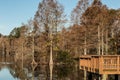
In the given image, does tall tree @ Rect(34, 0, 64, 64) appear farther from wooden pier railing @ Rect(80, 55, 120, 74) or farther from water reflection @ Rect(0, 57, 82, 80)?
wooden pier railing @ Rect(80, 55, 120, 74)

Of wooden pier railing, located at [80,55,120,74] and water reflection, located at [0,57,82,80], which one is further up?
wooden pier railing, located at [80,55,120,74]

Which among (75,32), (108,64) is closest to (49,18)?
(75,32)

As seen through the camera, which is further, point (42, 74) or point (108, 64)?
point (42, 74)

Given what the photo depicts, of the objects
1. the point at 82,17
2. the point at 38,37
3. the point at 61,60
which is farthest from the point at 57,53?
the point at 82,17

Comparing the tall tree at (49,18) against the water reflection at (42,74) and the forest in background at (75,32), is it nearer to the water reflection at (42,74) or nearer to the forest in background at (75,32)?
the forest in background at (75,32)

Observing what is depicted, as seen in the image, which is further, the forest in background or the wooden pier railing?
the forest in background

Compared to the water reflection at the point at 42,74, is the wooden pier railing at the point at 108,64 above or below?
above

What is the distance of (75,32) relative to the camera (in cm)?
5603

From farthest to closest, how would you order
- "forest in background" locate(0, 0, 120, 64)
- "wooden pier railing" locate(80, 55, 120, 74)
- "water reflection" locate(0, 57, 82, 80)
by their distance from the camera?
"forest in background" locate(0, 0, 120, 64)
"water reflection" locate(0, 57, 82, 80)
"wooden pier railing" locate(80, 55, 120, 74)

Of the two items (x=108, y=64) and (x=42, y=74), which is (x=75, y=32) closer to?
(x=42, y=74)

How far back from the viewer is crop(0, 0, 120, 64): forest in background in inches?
2157

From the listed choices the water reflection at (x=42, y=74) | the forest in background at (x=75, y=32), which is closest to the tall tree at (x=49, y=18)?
the forest in background at (x=75, y=32)

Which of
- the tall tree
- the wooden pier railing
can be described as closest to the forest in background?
the tall tree

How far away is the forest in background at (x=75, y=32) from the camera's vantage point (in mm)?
54781
